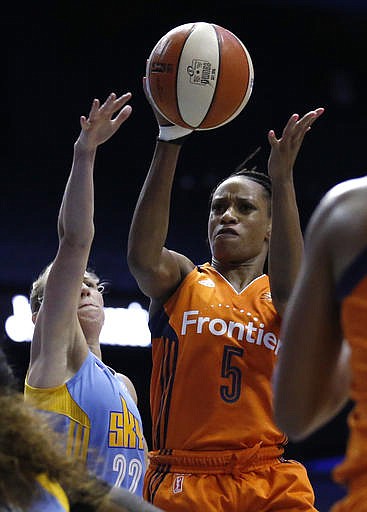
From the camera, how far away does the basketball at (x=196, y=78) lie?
10.3 ft

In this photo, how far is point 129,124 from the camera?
858 cm

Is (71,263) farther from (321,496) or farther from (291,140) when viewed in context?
(321,496)

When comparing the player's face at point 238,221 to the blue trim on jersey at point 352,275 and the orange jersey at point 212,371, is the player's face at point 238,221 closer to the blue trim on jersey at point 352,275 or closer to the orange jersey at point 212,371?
the orange jersey at point 212,371

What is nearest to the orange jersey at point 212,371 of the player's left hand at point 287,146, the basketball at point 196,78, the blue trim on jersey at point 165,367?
the blue trim on jersey at point 165,367

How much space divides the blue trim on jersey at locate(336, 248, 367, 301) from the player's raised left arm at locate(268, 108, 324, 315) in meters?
1.87

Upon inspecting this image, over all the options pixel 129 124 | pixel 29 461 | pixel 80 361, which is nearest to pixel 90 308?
pixel 80 361

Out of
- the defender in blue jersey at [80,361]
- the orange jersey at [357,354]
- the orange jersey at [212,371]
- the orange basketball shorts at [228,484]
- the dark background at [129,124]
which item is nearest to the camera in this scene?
the orange jersey at [357,354]

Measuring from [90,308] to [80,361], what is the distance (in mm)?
426

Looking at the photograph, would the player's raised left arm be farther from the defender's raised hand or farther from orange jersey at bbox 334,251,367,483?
orange jersey at bbox 334,251,367,483

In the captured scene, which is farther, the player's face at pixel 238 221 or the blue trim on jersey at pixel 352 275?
Answer: the player's face at pixel 238 221

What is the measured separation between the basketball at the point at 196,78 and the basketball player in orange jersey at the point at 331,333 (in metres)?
1.85

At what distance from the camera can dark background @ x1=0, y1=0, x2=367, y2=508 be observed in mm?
7934

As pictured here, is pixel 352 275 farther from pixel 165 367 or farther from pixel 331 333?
pixel 165 367

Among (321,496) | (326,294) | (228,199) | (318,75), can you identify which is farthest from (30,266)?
(326,294)
